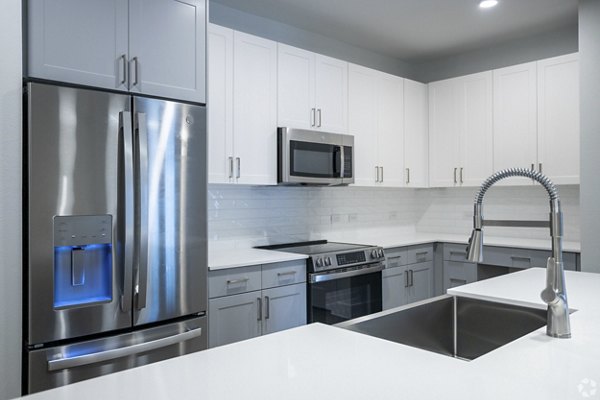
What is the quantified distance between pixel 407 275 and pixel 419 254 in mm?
261

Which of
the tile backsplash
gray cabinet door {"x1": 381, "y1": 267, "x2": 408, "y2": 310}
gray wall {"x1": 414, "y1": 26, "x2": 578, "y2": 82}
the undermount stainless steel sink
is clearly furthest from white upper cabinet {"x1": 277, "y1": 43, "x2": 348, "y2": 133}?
the undermount stainless steel sink

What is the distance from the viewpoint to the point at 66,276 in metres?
2.05

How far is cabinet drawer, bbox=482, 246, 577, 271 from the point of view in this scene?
3.54 m

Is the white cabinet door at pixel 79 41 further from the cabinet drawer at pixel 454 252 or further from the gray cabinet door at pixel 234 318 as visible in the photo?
the cabinet drawer at pixel 454 252

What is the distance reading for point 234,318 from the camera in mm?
2729

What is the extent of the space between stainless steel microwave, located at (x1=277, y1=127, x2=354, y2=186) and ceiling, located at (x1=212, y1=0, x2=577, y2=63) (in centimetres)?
99

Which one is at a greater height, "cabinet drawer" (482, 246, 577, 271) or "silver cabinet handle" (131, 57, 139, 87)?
"silver cabinet handle" (131, 57, 139, 87)

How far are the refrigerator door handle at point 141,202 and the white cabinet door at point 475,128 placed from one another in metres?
3.24

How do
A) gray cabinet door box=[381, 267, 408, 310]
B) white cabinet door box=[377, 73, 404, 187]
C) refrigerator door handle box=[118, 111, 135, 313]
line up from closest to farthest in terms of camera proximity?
refrigerator door handle box=[118, 111, 135, 313] → gray cabinet door box=[381, 267, 408, 310] → white cabinet door box=[377, 73, 404, 187]

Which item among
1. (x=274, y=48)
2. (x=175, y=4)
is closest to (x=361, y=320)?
(x=175, y=4)

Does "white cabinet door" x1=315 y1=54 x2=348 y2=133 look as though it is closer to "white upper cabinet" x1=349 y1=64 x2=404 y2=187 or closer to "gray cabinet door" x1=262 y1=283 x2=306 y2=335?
"white upper cabinet" x1=349 y1=64 x2=404 y2=187

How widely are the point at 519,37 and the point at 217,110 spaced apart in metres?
3.06

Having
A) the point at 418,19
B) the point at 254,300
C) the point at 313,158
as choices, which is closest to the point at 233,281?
the point at 254,300

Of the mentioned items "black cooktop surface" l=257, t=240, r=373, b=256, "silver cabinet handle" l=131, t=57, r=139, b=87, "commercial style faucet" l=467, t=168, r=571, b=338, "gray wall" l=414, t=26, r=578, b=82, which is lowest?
"black cooktop surface" l=257, t=240, r=373, b=256
